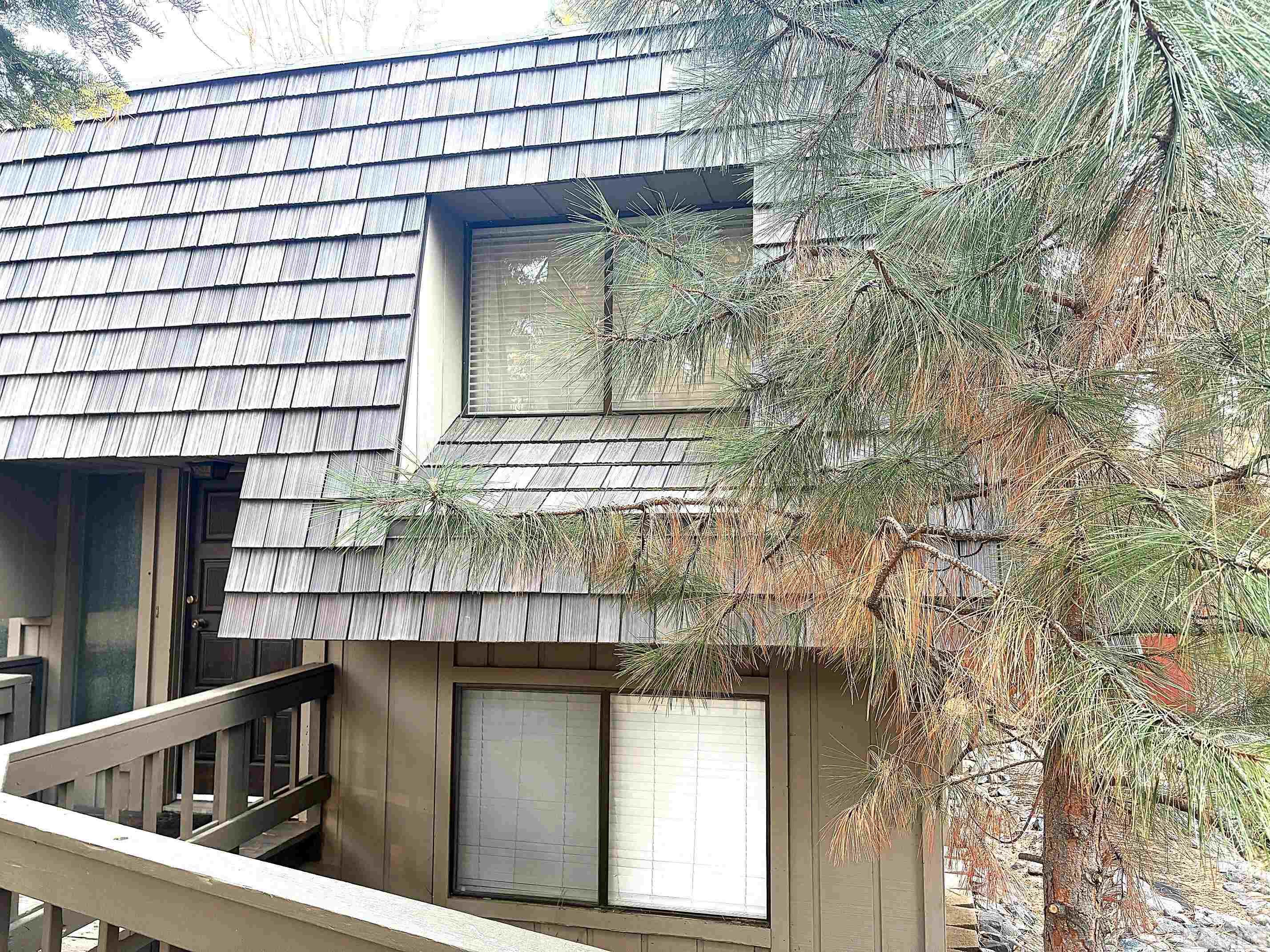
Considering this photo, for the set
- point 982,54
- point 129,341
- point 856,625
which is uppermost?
point 982,54

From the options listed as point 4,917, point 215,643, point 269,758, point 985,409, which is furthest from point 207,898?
point 215,643

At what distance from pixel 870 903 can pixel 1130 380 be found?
2297 millimetres

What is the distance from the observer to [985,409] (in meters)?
1.75

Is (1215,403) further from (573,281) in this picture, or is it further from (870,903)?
(573,281)

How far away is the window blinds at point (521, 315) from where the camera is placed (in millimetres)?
3613

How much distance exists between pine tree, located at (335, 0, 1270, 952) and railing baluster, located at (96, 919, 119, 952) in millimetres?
1167

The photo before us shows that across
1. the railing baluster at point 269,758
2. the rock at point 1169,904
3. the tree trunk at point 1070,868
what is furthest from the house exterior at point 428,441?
the rock at point 1169,904

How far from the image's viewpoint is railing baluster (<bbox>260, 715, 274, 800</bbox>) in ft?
10.4

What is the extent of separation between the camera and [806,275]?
2.15 meters

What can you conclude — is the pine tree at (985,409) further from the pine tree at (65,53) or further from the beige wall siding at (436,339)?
the pine tree at (65,53)

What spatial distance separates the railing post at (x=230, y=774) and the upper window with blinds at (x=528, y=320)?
163 cm

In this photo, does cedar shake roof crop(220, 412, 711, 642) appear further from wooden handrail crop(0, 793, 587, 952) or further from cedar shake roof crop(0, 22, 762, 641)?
wooden handrail crop(0, 793, 587, 952)

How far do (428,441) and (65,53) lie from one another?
5.77 feet

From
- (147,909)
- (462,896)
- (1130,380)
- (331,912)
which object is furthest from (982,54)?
(462,896)
